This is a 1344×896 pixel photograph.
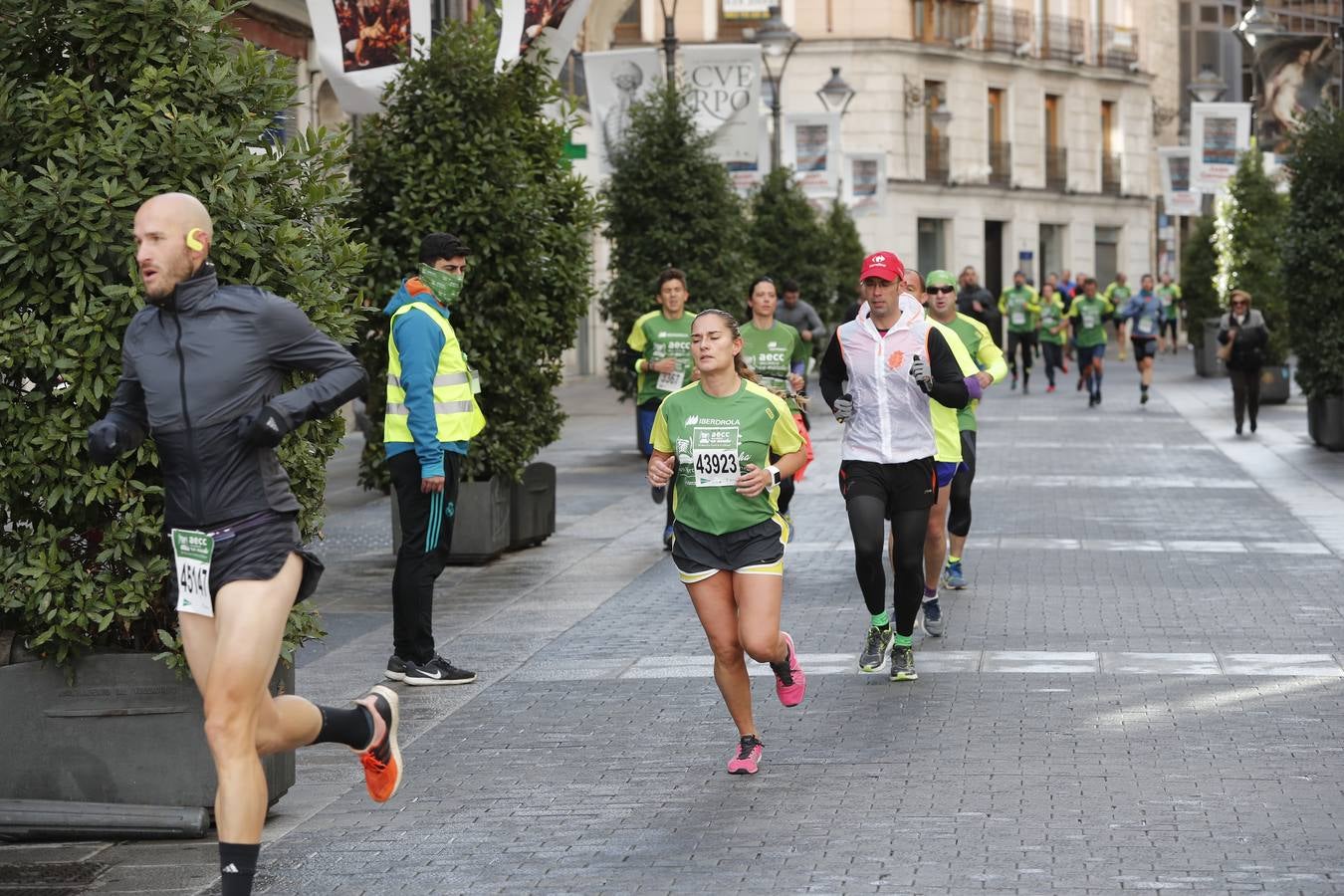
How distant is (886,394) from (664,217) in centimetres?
1578

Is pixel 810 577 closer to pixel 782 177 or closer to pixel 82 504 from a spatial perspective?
pixel 82 504

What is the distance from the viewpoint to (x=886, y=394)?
31.9 feet

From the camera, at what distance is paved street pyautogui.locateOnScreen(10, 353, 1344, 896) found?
639 cm

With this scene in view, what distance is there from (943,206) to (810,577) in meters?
50.6

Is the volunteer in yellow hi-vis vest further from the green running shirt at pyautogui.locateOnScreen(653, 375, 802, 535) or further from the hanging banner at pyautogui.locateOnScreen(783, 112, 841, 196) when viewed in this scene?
the hanging banner at pyautogui.locateOnScreen(783, 112, 841, 196)

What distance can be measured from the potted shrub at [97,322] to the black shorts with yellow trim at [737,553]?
4.77 ft

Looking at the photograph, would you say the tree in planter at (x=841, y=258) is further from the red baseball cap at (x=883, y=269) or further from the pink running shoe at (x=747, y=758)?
the pink running shoe at (x=747, y=758)

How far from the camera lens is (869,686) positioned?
946 cm

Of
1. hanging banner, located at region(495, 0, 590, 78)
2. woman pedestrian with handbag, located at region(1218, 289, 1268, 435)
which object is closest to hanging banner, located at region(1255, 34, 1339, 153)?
Answer: woman pedestrian with handbag, located at region(1218, 289, 1268, 435)

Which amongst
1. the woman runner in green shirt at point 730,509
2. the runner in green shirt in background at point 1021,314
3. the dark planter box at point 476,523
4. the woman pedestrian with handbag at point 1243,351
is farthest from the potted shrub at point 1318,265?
the woman runner in green shirt at point 730,509

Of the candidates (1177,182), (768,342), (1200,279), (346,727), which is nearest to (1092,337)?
(1200,279)

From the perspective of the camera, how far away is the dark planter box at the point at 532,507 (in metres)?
15.1

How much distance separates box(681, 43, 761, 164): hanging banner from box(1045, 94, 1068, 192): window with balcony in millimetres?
40266

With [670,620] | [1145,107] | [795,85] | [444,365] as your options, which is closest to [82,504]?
[444,365]
